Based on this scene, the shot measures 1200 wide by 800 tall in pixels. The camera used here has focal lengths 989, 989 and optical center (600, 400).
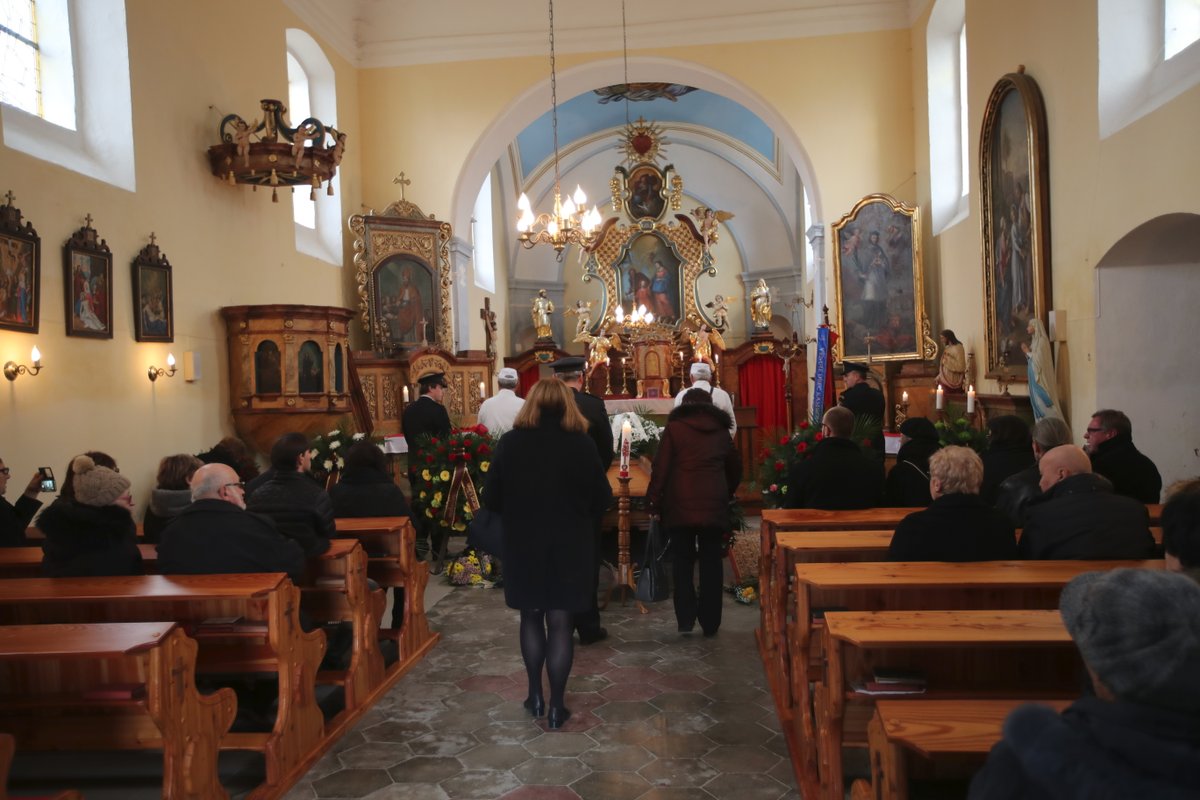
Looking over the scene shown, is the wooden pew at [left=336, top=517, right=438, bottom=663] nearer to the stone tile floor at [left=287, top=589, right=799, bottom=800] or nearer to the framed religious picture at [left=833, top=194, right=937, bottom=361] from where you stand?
the stone tile floor at [left=287, top=589, right=799, bottom=800]

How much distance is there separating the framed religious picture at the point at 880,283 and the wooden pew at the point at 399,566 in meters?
7.77

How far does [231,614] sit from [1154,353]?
6957 mm

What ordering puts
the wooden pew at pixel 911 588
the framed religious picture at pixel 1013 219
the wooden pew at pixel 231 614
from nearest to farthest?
1. the wooden pew at pixel 911 588
2. the wooden pew at pixel 231 614
3. the framed religious picture at pixel 1013 219

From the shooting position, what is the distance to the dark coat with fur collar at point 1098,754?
1.57 metres

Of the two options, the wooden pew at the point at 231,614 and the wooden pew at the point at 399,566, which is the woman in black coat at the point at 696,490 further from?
the wooden pew at the point at 231,614

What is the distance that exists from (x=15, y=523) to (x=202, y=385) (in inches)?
140

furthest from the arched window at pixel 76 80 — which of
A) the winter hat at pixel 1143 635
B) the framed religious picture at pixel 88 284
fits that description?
the winter hat at pixel 1143 635

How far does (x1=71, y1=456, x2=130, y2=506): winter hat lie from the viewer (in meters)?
4.30

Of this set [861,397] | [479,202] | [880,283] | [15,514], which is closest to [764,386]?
[479,202]

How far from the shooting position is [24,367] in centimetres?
669

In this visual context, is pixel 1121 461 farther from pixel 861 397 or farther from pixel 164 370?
pixel 164 370

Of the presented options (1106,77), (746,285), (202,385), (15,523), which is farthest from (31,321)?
(746,285)

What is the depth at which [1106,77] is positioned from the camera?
23.9 feet

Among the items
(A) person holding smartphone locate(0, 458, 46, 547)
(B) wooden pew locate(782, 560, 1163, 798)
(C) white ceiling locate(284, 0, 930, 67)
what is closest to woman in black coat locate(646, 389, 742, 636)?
(B) wooden pew locate(782, 560, 1163, 798)
